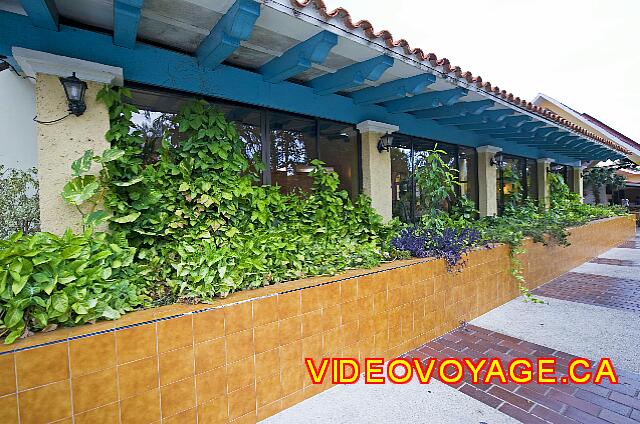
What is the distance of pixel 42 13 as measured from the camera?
2.16 m

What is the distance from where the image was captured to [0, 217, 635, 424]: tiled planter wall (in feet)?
4.86

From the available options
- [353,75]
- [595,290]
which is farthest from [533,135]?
[353,75]

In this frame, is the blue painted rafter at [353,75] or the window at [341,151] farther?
the window at [341,151]

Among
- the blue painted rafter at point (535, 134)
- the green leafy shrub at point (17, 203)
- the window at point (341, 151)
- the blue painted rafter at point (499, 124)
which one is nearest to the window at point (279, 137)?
the window at point (341, 151)

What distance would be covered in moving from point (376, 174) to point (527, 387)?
9.58ft

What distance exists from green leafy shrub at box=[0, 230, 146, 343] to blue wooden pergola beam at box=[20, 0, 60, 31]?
1480mm

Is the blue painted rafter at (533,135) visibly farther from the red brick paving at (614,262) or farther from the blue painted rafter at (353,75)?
the blue painted rafter at (353,75)

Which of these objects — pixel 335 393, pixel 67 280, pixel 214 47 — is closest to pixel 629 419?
pixel 335 393

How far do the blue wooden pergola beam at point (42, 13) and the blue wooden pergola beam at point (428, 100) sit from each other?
3616 mm

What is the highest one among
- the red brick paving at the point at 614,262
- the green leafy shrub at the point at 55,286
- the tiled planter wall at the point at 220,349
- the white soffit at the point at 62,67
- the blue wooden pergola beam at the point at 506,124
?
the blue wooden pergola beam at the point at 506,124

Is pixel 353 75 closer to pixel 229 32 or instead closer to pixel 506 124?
pixel 229 32

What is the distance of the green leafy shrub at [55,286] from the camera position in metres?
1.54

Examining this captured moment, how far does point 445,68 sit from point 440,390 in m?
3.07

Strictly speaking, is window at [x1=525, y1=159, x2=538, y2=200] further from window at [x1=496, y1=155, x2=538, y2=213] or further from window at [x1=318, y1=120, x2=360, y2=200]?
window at [x1=318, y1=120, x2=360, y2=200]
